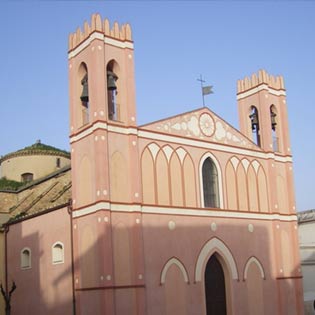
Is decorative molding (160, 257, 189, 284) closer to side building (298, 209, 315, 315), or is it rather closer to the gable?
the gable

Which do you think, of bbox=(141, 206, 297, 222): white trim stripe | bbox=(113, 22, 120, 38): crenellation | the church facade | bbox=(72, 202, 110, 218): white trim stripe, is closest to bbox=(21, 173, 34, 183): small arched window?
the church facade

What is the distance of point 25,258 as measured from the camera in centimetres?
2409

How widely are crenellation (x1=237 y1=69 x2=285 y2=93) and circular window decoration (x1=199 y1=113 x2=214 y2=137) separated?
13.0 ft

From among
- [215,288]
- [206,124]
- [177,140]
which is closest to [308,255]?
[215,288]

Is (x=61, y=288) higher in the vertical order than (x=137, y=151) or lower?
lower

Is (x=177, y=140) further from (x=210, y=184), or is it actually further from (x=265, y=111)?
(x=265, y=111)

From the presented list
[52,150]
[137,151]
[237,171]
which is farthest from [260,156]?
[52,150]

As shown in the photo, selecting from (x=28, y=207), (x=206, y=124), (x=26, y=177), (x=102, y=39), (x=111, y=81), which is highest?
(x=102, y=39)

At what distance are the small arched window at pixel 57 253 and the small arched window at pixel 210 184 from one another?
19.2 feet

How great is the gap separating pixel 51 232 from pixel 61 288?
2.26 m

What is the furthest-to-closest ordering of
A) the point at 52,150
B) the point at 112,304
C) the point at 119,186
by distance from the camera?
the point at 52,150 < the point at 119,186 < the point at 112,304

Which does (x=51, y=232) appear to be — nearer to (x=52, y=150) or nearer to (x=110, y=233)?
(x=110, y=233)

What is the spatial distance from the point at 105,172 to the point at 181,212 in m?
3.76

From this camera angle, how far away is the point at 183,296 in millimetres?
20625
